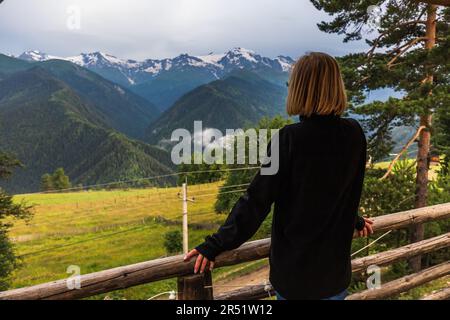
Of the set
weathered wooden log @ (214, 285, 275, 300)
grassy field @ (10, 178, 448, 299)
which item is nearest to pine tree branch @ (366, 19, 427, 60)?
weathered wooden log @ (214, 285, 275, 300)

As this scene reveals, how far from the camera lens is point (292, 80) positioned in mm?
1938

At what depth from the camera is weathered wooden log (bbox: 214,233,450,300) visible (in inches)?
110

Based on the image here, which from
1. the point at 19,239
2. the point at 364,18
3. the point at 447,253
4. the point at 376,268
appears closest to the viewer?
the point at 376,268

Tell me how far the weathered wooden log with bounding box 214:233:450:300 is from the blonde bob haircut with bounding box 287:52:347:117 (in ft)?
4.78

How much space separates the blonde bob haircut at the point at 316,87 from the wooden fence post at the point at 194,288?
116cm

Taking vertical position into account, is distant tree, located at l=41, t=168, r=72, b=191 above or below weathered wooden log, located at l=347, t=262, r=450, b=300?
below

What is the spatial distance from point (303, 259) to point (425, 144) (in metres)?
12.4

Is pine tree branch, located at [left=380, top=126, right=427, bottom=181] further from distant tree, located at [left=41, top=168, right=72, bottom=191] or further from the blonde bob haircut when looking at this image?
distant tree, located at [left=41, top=168, right=72, bottom=191]

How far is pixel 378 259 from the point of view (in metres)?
3.47

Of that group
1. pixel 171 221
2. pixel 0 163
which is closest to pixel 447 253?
pixel 0 163

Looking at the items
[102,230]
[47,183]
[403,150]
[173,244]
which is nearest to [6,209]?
[403,150]

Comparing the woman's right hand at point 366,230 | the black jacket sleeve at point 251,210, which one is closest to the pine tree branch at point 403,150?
the woman's right hand at point 366,230

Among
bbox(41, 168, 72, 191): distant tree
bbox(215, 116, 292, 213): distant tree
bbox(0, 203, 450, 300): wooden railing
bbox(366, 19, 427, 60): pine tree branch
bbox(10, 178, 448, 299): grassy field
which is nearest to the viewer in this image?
bbox(0, 203, 450, 300): wooden railing
